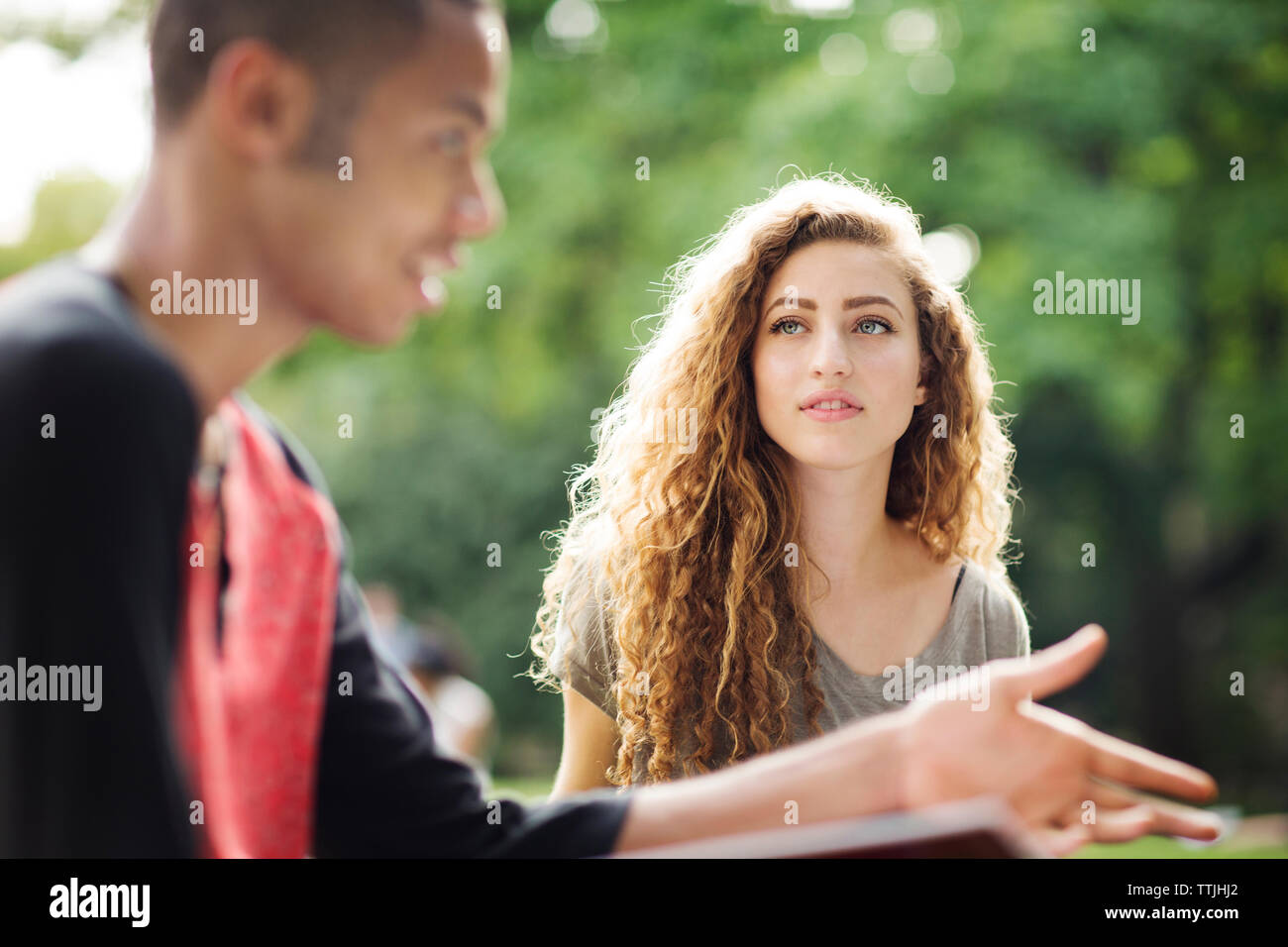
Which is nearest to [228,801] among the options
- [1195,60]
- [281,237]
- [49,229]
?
[281,237]

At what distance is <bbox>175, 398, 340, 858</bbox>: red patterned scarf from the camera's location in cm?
123

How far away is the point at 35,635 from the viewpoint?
3.41 ft

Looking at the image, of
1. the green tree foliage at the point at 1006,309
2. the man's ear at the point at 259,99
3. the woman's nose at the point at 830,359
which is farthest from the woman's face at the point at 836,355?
the green tree foliage at the point at 1006,309

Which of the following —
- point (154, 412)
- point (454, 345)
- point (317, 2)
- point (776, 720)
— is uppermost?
point (454, 345)

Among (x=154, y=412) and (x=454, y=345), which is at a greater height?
(x=454, y=345)

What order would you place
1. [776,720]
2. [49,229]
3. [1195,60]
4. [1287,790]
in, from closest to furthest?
[776,720]
[1195,60]
[1287,790]
[49,229]

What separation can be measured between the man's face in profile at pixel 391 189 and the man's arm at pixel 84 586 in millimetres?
250

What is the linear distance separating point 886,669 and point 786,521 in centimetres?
41

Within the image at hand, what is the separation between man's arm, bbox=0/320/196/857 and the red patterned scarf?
0.42 feet

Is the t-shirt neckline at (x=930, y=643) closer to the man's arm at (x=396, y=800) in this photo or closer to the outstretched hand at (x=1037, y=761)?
the outstretched hand at (x=1037, y=761)

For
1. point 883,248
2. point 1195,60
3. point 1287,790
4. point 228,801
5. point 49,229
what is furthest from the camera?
point 49,229

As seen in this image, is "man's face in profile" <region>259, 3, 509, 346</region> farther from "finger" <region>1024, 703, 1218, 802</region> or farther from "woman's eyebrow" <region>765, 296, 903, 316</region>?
"woman's eyebrow" <region>765, 296, 903, 316</region>

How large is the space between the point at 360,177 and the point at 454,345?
10.1 metres

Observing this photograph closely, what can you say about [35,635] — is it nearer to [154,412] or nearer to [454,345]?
[154,412]
